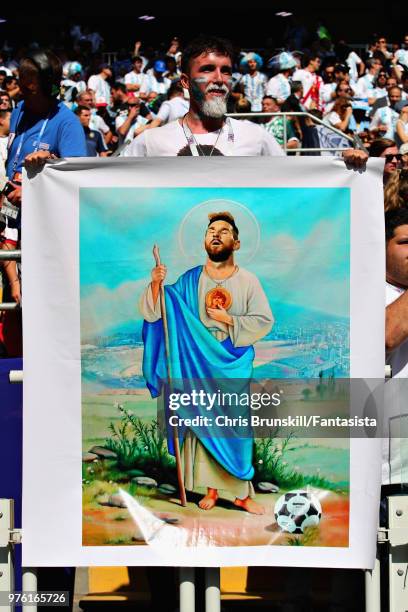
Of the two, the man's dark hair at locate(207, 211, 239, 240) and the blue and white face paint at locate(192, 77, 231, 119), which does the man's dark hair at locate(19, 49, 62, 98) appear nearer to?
the blue and white face paint at locate(192, 77, 231, 119)

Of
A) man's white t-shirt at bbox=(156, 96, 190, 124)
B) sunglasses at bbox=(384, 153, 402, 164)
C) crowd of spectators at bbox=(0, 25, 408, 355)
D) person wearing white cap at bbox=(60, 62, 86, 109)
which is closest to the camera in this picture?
sunglasses at bbox=(384, 153, 402, 164)

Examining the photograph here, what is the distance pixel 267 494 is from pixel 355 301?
71 cm

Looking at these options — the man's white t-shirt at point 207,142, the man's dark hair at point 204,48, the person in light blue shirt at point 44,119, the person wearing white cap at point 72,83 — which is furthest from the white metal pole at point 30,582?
the person wearing white cap at point 72,83

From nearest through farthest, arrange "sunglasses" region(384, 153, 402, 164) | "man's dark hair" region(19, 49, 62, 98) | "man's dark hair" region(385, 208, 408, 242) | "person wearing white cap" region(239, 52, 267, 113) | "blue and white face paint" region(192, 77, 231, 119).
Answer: "man's dark hair" region(385, 208, 408, 242) < "blue and white face paint" region(192, 77, 231, 119) < "man's dark hair" region(19, 49, 62, 98) < "sunglasses" region(384, 153, 402, 164) < "person wearing white cap" region(239, 52, 267, 113)

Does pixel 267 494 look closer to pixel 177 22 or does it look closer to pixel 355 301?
pixel 355 301

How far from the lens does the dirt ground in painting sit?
379 centimetres

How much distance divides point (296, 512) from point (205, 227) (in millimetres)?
995

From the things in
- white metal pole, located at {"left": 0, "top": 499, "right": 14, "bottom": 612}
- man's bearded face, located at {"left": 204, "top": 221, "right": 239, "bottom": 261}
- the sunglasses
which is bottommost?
white metal pole, located at {"left": 0, "top": 499, "right": 14, "bottom": 612}

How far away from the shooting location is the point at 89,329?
3.83 metres

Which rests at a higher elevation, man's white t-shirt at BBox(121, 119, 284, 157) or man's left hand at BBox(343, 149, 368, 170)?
man's white t-shirt at BBox(121, 119, 284, 157)

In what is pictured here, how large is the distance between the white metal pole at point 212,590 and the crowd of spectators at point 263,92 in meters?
8.15

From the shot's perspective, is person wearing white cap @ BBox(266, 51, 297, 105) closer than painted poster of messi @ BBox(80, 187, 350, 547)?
No

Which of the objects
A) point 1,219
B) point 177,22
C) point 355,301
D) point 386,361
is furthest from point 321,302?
point 177,22

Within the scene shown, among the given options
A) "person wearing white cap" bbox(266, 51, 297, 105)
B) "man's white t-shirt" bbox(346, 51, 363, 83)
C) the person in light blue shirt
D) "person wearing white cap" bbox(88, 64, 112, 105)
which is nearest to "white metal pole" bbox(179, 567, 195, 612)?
the person in light blue shirt
